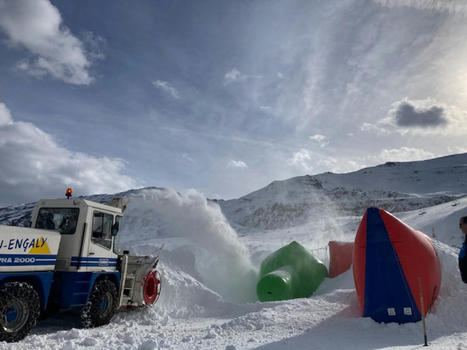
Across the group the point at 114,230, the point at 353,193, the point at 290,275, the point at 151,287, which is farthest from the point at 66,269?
the point at 353,193

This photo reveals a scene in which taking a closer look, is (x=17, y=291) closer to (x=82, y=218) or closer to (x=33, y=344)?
(x=33, y=344)

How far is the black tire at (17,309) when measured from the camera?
254 inches

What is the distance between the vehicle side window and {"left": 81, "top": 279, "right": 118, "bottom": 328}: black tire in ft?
3.04

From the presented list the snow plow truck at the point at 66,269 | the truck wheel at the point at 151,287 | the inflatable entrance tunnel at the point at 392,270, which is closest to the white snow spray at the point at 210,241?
the truck wheel at the point at 151,287

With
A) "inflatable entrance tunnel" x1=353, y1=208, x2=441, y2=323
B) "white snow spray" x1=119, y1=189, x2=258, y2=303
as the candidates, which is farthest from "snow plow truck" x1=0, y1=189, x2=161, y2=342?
"white snow spray" x1=119, y1=189, x2=258, y2=303

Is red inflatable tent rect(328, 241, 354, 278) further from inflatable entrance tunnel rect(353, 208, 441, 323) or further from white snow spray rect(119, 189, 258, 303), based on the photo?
inflatable entrance tunnel rect(353, 208, 441, 323)

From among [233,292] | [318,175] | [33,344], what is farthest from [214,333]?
[318,175]

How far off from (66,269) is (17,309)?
1.34 m

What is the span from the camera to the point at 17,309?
6.75m

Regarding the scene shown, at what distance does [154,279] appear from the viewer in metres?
11.0

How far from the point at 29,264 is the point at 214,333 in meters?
3.87

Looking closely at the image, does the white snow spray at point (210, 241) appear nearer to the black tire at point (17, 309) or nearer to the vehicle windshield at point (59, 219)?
the vehicle windshield at point (59, 219)

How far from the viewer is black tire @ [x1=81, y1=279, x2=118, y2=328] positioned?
8242 mm

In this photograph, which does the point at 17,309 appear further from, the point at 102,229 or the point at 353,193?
the point at 353,193
